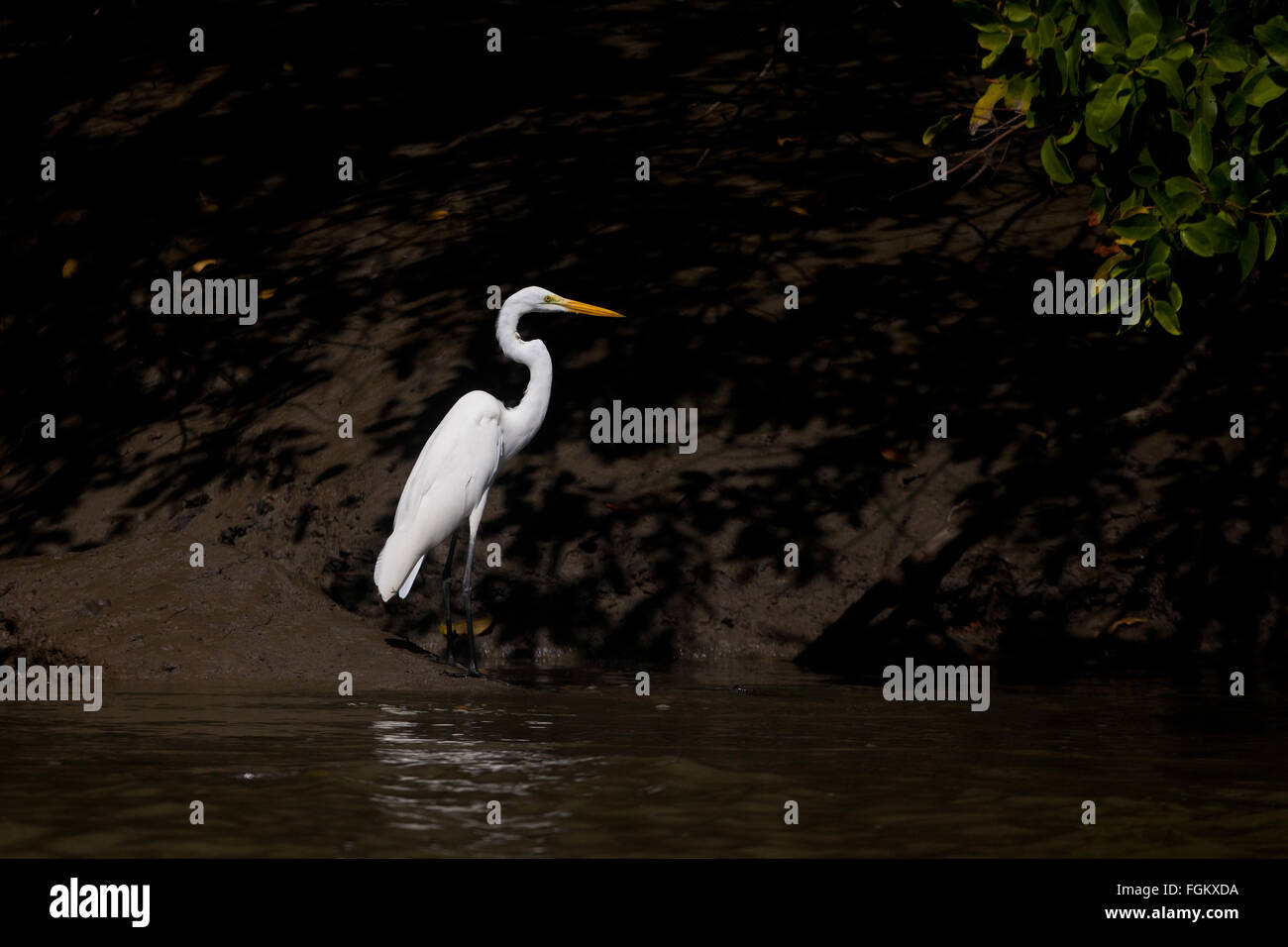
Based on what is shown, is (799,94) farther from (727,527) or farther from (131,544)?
(131,544)

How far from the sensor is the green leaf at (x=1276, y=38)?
16.8ft

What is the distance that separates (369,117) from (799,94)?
4.12 m

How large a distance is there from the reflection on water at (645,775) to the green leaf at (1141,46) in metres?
2.46

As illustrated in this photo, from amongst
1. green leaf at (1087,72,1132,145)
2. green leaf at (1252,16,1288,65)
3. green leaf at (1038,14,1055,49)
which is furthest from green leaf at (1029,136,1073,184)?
green leaf at (1252,16,1288,65)

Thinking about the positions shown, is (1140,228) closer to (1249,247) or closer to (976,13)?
(1249,247)

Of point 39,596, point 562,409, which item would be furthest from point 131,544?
point 562,409

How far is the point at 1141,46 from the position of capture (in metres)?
5.20

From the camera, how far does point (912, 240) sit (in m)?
11.9

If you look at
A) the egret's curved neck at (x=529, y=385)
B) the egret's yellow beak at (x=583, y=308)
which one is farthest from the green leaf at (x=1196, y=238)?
the egret's curved neck at (x=529, y=385)

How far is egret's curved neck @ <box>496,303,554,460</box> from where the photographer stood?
28.9ft

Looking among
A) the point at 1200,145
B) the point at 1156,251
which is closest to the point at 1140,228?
the point at 1156,251

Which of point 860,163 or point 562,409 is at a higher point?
point 860,163

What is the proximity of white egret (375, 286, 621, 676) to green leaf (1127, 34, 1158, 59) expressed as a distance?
380 cm
